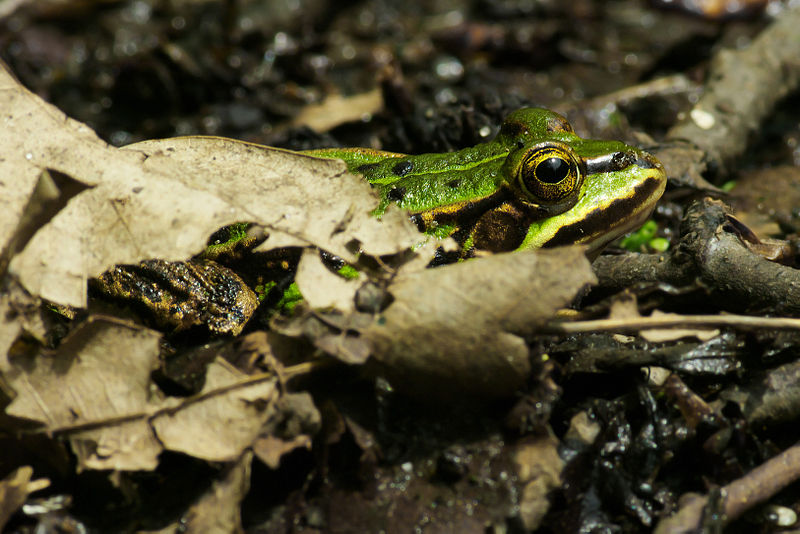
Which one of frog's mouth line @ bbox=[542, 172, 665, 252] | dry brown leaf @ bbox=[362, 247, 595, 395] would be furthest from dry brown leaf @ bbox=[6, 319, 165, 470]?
frog's mouth line @ bbox=[542, 172, 665, 252]

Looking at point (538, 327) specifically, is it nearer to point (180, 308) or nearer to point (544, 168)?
point (544, 168)

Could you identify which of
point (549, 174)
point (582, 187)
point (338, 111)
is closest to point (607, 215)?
point (582, 187)

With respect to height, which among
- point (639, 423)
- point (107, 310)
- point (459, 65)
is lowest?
point (107, 310)

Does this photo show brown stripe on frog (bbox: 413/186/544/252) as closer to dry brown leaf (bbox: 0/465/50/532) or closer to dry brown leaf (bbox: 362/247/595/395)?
dry brown leaf (bbox: 362/247/595/395)

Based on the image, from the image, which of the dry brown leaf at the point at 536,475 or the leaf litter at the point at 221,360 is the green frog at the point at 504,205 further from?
the dry brown leaf at the point at 536,475

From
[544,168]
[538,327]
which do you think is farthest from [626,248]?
[538,327]

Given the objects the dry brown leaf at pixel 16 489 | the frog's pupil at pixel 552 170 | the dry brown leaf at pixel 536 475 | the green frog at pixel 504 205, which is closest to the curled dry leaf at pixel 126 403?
the dry brown leaf at pixel 16 489

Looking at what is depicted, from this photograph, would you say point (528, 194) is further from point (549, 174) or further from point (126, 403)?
point (126, 403)
